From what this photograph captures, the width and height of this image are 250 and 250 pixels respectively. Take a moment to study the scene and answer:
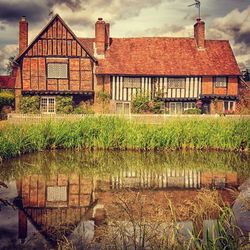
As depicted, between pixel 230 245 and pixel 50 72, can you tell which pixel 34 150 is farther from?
pixel 50 72

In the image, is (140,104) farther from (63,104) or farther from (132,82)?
(63,104)

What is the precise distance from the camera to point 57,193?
9.65 m

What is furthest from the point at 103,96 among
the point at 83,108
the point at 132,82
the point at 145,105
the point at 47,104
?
the point at 47,104

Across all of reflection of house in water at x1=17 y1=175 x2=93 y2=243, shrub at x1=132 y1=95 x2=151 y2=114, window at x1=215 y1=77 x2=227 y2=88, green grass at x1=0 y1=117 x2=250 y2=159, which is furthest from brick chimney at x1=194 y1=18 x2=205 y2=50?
reflection of house in water at x1=17 y1=175 x2=93 y2=243

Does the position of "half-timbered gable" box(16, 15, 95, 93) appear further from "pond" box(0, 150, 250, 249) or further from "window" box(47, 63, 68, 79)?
"pond" box(0, 150, 250, 249)

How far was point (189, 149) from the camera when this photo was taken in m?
16.6

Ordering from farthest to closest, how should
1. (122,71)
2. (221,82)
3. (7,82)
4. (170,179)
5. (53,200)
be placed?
(7,82), (221,82), (122,71), (170,179), (53,200)

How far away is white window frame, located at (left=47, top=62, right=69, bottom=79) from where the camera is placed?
2877 cm

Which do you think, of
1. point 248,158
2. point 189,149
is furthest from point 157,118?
point 248,158

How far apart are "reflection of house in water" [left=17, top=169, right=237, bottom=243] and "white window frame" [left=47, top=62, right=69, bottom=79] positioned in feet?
60.0

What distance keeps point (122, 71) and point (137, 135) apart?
45.8 feet

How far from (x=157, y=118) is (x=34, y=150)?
8376 millimetres

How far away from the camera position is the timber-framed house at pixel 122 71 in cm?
2858

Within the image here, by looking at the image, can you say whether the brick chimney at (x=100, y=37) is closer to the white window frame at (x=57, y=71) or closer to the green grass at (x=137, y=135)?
→ the white window frame at (x=57, y=71)
